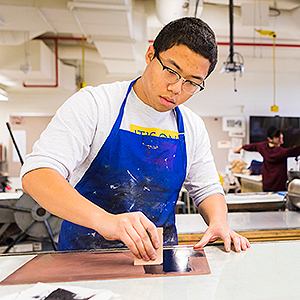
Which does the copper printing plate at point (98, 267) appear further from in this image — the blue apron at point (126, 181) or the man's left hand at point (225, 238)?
the blue apron at point (126, 181)

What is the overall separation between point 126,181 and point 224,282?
51 cm

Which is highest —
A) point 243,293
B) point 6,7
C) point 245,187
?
point 6,7

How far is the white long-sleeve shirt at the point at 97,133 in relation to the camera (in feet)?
3.04

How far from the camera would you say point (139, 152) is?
3.73 feet

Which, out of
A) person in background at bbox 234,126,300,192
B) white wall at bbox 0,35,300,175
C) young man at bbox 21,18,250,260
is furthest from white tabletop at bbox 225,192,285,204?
white wall at bbox 0,35,300,175

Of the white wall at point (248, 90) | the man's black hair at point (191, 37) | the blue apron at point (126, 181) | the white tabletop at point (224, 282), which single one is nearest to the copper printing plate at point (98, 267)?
the white tabletop at point (224, 282)

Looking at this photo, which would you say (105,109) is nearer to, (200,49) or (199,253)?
(200,49)

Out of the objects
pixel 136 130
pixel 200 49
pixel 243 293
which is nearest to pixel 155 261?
pixel 243 293

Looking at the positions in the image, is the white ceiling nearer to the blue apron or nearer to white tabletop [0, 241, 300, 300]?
the blue apron

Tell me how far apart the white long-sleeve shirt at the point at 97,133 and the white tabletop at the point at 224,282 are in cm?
33

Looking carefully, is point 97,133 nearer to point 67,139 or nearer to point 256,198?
point 67,139

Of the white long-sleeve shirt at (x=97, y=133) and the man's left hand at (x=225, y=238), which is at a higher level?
the white long-sleeve shirt at (x=97, y=133)

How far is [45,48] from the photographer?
17.2 ft

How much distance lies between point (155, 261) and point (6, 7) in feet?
11.2
